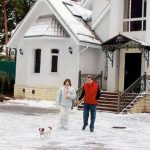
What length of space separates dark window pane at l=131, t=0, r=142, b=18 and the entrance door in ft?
7.27

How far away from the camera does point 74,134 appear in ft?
40.9

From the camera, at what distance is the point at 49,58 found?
987 inches

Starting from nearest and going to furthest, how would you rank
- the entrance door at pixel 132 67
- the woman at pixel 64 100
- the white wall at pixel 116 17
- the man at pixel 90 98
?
1. the man at pixel 90 98
2. the woman at pixel 64 100
3. the entrance door at pixel 132 67
4. the white wall at pixel 116 17

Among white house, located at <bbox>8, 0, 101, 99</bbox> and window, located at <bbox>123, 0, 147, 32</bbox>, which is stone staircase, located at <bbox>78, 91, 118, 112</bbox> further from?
window, located at <bbox>123, 0, 147, 32</bbox>

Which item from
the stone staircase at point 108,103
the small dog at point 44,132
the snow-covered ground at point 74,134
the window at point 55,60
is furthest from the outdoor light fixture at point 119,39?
the small dog at point 44,132

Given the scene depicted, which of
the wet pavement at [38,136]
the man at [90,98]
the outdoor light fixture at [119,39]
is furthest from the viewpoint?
the outdoor light fixture at [119,39]

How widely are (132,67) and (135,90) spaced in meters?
2.36

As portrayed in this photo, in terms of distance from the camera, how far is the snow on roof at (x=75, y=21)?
24.3 metres

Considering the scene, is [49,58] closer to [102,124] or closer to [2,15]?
[102,124]

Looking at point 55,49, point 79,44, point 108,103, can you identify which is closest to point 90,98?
point 108,103

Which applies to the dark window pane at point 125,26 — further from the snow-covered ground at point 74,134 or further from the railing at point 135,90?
the snow-covered ground at point 74,134

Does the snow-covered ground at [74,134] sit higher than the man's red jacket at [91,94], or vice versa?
the man's red jacket at [91,94]

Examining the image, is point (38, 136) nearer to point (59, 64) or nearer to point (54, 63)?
point (59, 64)

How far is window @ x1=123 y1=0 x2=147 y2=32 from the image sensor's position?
76.9 ft
